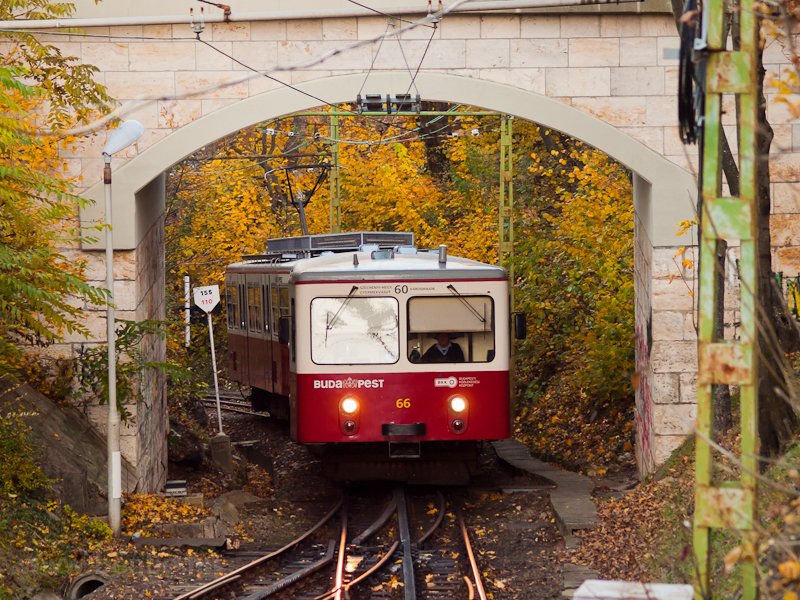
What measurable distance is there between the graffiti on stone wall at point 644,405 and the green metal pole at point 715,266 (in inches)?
308

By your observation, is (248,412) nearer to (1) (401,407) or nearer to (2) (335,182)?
(2) (335,182)

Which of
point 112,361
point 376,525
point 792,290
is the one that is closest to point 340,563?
point 376,525

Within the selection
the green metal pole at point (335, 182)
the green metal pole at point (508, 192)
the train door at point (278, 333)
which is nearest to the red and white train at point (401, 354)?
the train door at point (278, 333)

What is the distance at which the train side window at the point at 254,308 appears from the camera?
18.5 metres

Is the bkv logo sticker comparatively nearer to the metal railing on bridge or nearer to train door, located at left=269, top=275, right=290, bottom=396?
Answer: train door, located at left=269, top=275, right=290, bottom=396

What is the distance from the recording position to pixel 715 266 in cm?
584

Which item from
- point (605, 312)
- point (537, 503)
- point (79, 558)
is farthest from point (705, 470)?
point (605, 312)

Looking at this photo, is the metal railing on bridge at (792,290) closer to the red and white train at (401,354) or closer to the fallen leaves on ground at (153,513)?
the red and white train at (401,354)

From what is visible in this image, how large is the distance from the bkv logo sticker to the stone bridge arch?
6.87 feet

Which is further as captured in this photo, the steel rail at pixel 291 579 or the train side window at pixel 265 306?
the train side window at pixel 265 306

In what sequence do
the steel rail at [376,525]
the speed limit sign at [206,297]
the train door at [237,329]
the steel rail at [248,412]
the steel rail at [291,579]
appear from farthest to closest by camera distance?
the steel rail at [248,412], the speed limit sign at [206,297], the train door at [237,329], the steel rail at [376,525], the steel rail at [291,579]

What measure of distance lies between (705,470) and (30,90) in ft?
22.4

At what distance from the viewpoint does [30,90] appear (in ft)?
34.5

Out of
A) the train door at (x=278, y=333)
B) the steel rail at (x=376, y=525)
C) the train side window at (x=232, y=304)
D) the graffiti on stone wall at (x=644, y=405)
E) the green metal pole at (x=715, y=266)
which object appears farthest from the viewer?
the train side window at (x=232, y=304)
